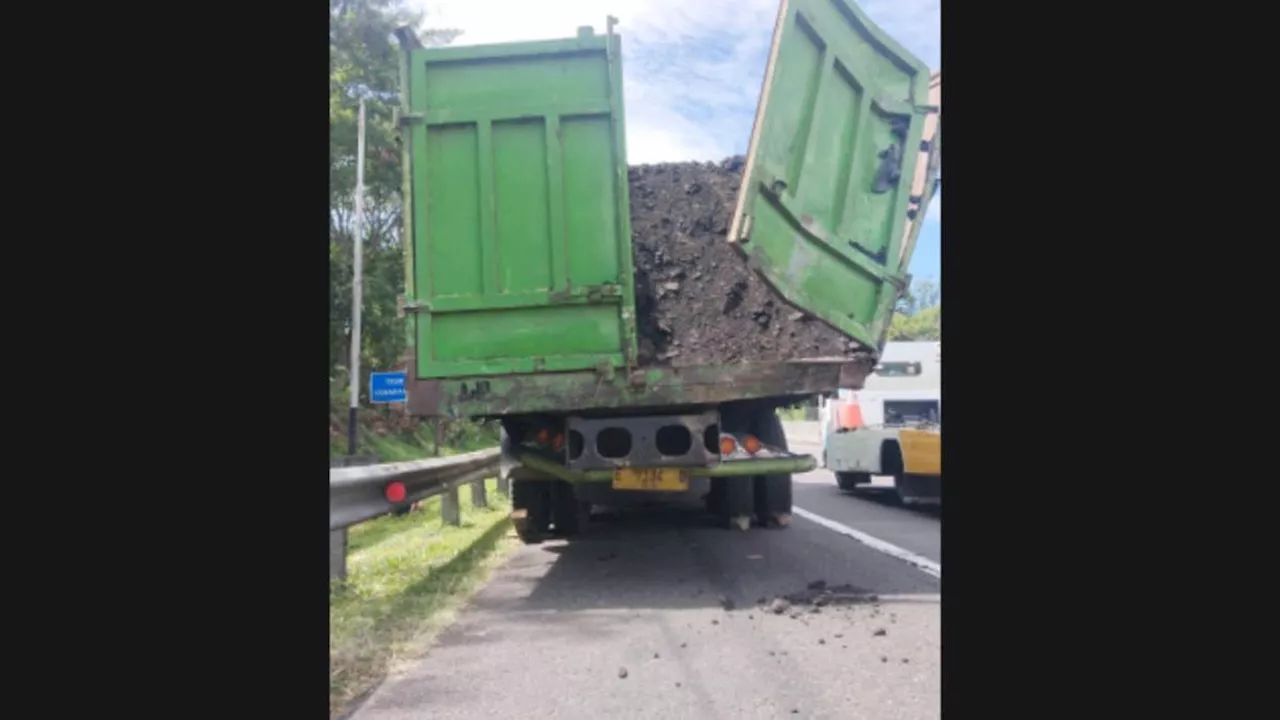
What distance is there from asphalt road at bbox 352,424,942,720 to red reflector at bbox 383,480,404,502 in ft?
2.50

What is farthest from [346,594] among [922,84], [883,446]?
[883,446]

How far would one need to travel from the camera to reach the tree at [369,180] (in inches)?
556

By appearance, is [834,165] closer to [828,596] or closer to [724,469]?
[724,469]

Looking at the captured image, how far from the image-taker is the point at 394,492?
4996mm

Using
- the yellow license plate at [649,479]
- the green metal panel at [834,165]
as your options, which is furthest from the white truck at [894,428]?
the yellow license plate at [649,479]

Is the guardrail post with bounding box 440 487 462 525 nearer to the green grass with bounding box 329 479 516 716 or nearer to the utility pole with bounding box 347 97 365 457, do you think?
the green grass with bounding box 329 479 516 716

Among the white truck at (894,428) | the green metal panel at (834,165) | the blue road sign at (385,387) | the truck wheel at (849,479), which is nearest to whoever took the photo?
the green metal panel at (834,165)

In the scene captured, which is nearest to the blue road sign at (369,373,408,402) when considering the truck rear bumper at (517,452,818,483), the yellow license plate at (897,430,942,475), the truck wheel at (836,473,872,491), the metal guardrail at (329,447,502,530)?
the metal guardrail at (329,447,502,530)

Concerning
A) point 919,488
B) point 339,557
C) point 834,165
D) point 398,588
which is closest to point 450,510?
point 398,588

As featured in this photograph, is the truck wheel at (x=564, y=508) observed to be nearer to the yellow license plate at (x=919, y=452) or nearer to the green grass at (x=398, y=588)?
the green grass at (x=398, y=588)

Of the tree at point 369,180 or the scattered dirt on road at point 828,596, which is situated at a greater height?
the tree at point 369,180

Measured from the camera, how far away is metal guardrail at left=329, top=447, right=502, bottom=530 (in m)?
4.22

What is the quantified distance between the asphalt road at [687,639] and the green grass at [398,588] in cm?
14

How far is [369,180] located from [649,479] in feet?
37.7
